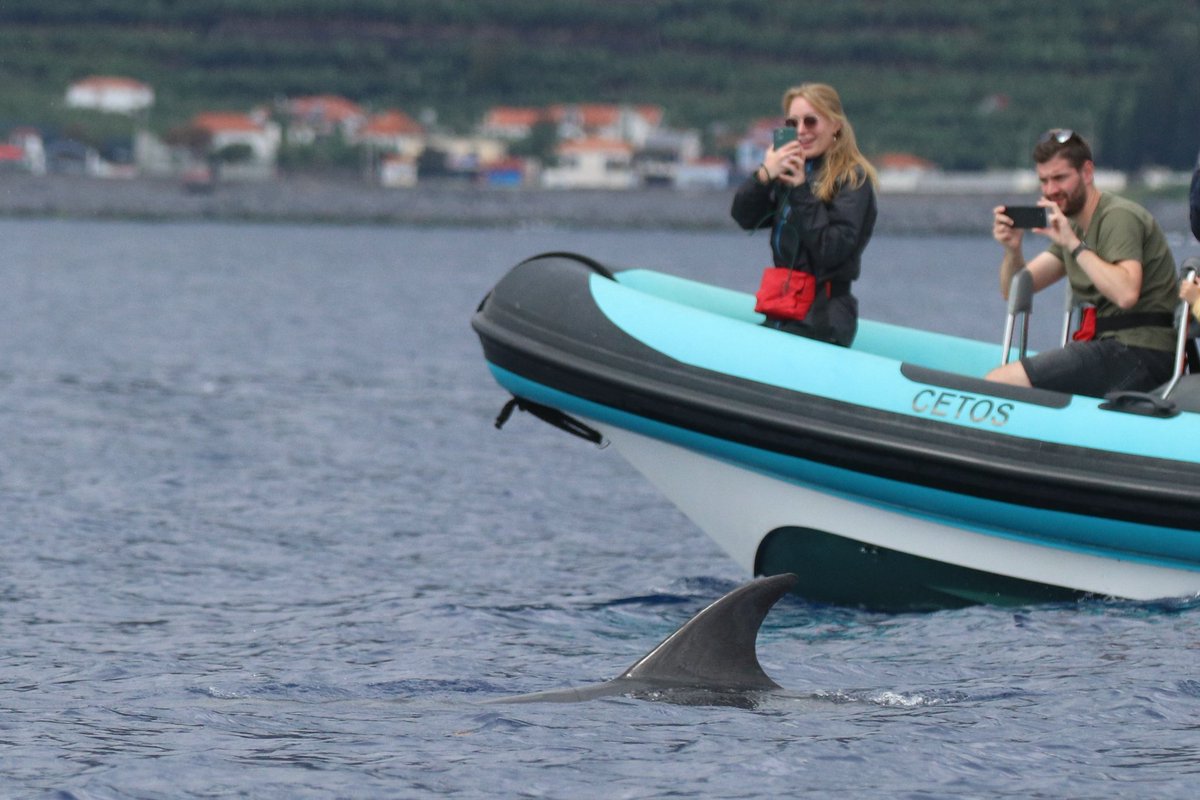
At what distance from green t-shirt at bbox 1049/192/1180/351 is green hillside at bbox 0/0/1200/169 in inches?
4834

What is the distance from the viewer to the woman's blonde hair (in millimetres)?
8219

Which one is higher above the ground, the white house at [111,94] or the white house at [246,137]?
the white house at [111,94]

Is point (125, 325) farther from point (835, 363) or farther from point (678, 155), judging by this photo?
point (678, 155)

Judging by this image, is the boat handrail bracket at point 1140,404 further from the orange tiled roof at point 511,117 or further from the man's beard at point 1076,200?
the orange tiled roof at point 511,117

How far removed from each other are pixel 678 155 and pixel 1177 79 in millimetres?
32683

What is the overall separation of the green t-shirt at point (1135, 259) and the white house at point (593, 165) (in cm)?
12228

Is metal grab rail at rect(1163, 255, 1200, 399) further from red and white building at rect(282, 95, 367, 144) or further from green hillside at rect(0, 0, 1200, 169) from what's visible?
red and white building at rect(282, 95, 367, 144)

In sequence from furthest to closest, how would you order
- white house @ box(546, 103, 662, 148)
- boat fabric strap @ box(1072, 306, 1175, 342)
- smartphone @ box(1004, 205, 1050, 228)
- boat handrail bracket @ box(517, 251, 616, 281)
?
white house @ box(546, 103, 662, 148) < boat handrail bracket @ box(517, 251, 616, 281) < boat fabric strap @ box(1072, 306, 1175, 342) < smartphone @ box(1004, 205, 1050, 228)

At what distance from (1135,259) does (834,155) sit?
131cm

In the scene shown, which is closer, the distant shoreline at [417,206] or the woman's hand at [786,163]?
the woman's hand at [786,163]

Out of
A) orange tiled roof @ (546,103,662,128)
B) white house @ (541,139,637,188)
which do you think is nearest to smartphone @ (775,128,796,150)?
white house @ (541,139,637,188)

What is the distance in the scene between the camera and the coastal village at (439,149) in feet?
396

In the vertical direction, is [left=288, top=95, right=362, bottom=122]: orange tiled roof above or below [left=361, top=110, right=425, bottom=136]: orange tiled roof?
above

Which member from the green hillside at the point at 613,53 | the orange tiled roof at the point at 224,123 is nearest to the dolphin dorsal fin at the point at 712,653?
the orange tiled roof at the point at 224,123
